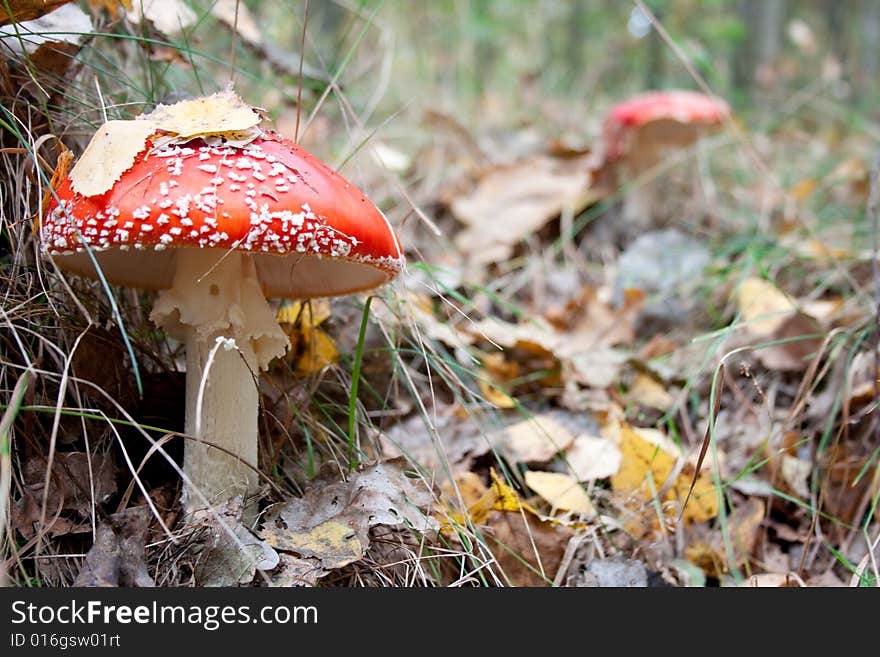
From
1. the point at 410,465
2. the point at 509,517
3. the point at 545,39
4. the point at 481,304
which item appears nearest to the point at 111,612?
the point at 410,465

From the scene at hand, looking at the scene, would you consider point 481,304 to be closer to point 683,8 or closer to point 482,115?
point 482,115

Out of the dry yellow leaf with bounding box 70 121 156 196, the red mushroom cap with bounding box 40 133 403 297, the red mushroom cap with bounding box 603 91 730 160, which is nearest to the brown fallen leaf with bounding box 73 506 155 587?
the red mushroom cap with bounding box 40 133 403 297

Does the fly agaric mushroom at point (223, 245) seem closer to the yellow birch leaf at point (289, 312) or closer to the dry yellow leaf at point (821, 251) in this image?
the yellow birch leaf at point (289, 312)

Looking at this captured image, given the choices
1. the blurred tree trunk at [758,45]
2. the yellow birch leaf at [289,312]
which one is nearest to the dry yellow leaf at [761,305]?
the yellow birch leaf at [289,312]

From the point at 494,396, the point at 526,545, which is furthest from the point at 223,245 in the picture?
the point at 494,396

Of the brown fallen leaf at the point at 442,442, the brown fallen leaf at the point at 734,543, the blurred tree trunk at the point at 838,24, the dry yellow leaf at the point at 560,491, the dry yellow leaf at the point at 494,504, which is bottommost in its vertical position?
the brown fallen leaf at the point at 734,543

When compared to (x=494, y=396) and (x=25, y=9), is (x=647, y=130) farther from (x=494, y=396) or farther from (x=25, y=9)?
(x=25, y=9)
